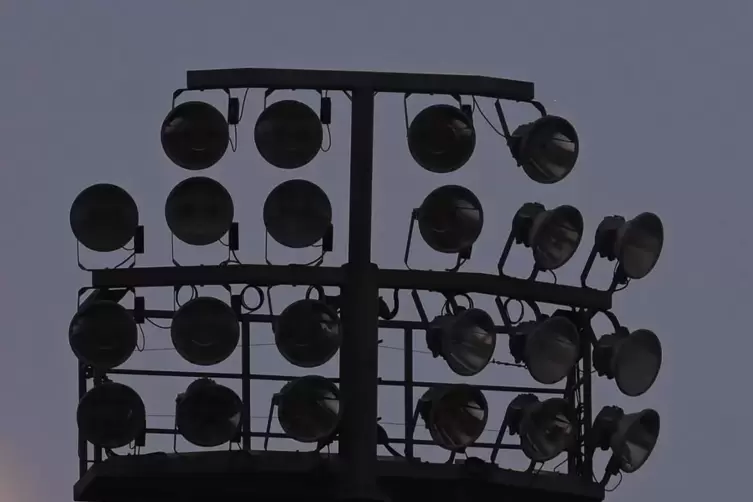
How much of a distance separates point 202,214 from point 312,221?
61.1 inches

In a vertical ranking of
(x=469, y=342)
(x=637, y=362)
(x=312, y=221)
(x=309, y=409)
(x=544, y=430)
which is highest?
(x=312, y=221)

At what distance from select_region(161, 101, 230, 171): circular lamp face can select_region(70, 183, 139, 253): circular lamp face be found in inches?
43.1

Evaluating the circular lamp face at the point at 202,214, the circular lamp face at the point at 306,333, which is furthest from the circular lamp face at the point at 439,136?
the circular lamp face at the point at 306,333

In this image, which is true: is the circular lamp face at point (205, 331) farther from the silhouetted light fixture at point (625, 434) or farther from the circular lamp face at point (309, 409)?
the silhouetted light fixture at point (625, 434)

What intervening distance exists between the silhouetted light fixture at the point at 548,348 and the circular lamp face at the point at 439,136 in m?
2.67

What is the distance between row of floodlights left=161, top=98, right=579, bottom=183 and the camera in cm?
4888

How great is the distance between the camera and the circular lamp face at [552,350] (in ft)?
161

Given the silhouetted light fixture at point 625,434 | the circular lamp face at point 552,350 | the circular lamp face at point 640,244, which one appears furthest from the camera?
the circular lamp face at point 640,244

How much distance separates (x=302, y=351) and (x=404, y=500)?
271 cm

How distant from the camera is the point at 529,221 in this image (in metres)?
49.8

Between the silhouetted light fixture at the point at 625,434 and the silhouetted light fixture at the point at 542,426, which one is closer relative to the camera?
the silhouetted light fixture at the point at 542,426

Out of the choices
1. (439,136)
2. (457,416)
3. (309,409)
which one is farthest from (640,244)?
(309,409)

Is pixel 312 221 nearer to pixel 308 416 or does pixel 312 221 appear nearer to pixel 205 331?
pixel 205 331

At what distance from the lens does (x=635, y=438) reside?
164 ft
